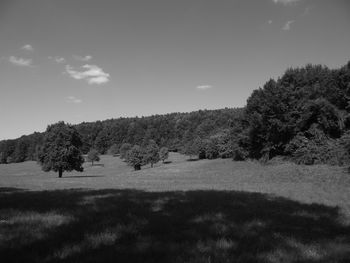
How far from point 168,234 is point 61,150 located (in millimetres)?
52288

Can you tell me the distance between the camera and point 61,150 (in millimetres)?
56406

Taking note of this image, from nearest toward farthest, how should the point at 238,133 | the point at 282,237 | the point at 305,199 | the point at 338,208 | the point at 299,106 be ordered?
the point at 282,237, the point at 338,208, the point at 305,199, the point at 299,106, the point at 238,133

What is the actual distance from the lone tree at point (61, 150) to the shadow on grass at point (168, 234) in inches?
1823

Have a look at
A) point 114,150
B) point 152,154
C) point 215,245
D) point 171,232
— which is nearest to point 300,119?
point 171,232

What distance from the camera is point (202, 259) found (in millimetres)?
6203

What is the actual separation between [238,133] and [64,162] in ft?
112

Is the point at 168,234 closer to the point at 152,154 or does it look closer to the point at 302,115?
the point at 302,115

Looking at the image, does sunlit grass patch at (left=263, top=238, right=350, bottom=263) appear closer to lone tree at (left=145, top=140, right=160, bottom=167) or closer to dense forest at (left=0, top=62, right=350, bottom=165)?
dense forest at (left=0, top=62, right=350, bottom=165)

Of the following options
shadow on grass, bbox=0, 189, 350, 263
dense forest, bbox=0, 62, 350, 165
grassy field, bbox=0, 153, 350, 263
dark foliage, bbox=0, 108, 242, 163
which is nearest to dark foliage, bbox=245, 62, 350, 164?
dense forest, bbox=0, 62, 350, 165

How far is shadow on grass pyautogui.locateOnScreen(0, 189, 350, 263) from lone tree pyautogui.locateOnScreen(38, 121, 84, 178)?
4632cm

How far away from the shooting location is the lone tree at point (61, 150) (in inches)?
2233

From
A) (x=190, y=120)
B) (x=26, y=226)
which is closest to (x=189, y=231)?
(x=26, y=226)

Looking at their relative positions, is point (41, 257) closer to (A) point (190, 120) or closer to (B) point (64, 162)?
(B) point (64, 162)

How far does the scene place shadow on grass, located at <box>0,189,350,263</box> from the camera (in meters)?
6.46
